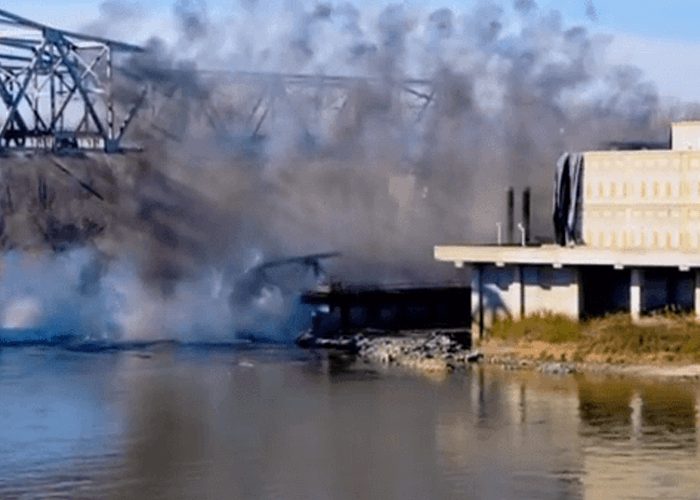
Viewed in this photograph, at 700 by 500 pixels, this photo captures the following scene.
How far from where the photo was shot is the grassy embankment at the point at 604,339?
25.5m

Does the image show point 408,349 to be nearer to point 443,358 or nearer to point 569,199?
point 443,358

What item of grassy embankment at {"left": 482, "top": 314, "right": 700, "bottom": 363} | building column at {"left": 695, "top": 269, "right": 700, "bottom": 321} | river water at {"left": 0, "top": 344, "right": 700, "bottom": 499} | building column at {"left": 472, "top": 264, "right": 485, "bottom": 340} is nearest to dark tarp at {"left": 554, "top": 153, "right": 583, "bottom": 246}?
building column at {"left": 472, "top": 264, "right": 485, "bottom": 340}

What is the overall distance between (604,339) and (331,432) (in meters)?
6.57

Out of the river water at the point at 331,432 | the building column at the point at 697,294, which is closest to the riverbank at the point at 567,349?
the building column at the point at 697,294

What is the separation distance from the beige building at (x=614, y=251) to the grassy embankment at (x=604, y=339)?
0.88 feet

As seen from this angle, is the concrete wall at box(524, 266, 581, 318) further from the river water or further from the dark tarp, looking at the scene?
the river water

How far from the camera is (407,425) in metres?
21.1

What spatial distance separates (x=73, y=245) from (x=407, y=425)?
66.8 ft

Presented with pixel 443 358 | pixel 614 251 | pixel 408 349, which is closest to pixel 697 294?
pixel 614 251

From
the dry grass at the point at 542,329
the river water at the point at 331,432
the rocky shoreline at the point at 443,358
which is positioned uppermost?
the dry grass at the point at 542,329

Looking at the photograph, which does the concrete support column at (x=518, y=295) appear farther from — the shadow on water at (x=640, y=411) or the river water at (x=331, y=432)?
the shadow on water at (x=640, y=411)

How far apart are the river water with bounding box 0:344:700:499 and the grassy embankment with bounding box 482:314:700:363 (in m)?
1.00

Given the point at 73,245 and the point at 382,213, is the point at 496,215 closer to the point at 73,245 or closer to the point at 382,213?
the point at 382,213

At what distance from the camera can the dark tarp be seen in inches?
1102
